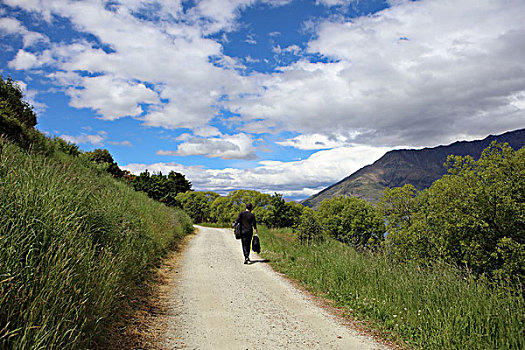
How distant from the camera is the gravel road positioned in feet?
13.9

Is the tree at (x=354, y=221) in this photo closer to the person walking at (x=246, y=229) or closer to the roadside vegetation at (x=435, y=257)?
the roadside vegetation at (x=435, y=257)

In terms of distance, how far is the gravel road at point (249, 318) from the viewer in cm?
423

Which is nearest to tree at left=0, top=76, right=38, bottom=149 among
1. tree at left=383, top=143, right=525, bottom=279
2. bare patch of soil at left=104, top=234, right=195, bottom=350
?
bare patch of soil at left=104, top=234, right=195, bottom=350

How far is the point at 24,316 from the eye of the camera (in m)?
2.48

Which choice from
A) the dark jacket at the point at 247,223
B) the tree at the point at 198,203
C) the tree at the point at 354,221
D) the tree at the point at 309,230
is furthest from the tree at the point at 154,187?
the dark jacket at the point at 247,223

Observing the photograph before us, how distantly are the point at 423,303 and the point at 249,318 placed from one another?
3.08 m

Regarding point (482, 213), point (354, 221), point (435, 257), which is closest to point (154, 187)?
point (354, 221)

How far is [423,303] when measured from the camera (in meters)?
5.04

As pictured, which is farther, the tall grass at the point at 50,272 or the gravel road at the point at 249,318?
the gravel road at the point at 249,318

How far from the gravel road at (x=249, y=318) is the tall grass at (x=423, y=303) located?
652mm

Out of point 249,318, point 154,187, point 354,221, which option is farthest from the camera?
point 154,187

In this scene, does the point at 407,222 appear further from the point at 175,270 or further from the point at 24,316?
the point at 24,316

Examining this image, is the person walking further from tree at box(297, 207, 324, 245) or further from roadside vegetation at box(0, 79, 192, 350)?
tree at box(297, 207, 324, 245)

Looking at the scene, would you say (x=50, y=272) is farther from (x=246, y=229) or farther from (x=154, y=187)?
(x=154, y=187)
